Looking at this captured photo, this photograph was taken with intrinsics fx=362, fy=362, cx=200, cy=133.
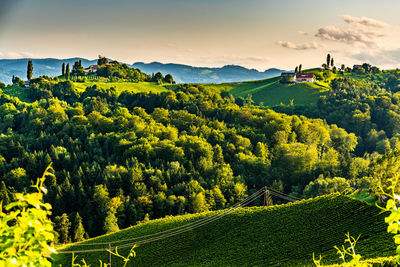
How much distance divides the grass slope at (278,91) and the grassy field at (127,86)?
20.7 m

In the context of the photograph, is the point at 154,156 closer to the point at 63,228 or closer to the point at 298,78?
the point at 63,228

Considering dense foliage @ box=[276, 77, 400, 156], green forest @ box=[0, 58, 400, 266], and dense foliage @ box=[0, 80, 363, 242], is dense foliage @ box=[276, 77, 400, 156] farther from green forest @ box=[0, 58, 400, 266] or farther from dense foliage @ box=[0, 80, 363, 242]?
dense foliage @ box=[0, 80, 363, 242]

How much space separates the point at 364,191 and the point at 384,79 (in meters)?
123

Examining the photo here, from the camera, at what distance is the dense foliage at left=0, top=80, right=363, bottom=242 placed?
197 ft

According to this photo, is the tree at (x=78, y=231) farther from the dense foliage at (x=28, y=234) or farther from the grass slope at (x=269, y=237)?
the dense foliage at (x=28, y=234)

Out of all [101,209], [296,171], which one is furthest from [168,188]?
[296,171]

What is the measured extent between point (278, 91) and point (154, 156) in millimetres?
73316

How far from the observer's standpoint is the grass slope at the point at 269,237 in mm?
33594

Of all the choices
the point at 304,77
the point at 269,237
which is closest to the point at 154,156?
the point at 269,237

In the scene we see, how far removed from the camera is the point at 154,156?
246 feet

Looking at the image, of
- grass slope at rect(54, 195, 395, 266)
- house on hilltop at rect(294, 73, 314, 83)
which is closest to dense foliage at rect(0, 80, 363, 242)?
grass slope at rect(54, 195, 395, 266)

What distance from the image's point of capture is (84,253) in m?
45.5

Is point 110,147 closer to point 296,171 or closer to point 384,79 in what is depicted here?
point 296,171

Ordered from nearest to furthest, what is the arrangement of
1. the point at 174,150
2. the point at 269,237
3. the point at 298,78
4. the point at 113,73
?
1. the point at 269,237
2. the point at 174,150
3. the point at 298,78
4. the point at 113,73
